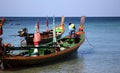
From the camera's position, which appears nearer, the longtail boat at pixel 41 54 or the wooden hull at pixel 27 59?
the wooden hull at pixel 27 59

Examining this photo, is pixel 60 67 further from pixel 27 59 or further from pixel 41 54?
pixel 27 59

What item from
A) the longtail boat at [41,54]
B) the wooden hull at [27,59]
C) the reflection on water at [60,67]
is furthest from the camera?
the reflection on water at [60,67]

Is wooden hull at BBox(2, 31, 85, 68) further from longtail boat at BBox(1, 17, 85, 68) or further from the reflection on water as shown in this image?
the reflection on water

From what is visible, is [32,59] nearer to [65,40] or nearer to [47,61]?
[47,61]

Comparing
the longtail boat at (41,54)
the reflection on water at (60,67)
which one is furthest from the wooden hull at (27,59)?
the reflection on water at (60,67)

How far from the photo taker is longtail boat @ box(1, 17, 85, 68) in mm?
19484

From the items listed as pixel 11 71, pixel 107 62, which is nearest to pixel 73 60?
pixel 107 62

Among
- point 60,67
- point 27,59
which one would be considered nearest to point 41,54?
point 60,67

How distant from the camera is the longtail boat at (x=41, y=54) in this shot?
19484mm

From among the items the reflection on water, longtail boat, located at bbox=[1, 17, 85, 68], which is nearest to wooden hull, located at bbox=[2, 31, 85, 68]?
longtail boat, located at bbox=[1, 17, 85, 68]

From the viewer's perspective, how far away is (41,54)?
21.7 metres

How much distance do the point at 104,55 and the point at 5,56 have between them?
9745 mm

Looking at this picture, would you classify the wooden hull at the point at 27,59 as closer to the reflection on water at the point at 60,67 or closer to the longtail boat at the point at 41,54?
the longtail boat at the point at 41,54

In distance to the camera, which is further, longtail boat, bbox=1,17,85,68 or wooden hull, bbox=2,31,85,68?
longtail boat, bbox=1,17,85,68
